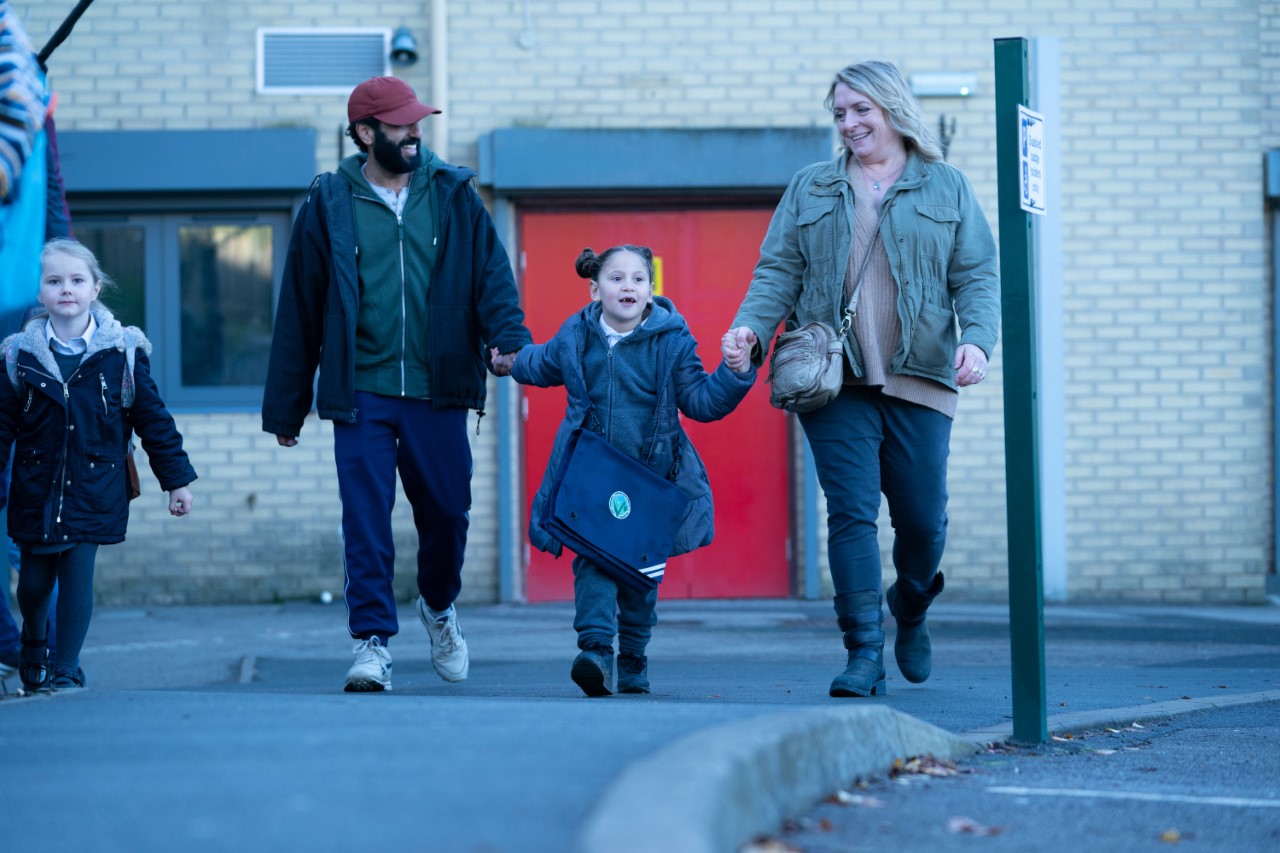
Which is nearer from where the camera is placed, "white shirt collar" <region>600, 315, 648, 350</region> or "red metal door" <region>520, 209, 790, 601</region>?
"white shirt collar" <region>600, 315, 648, 350</region>

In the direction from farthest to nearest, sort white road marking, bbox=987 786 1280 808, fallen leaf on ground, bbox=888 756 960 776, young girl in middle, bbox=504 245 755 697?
young girl in middle, bbox=504 245 755 697 → fallen leaf on ground, bbox=888 756 960 776 → white road marking, bbox=987 786 1280 808

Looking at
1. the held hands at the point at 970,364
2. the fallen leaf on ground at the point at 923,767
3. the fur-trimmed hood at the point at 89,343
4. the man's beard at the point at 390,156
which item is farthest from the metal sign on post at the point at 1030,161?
the fur-trimmed hood at the point at 89,343

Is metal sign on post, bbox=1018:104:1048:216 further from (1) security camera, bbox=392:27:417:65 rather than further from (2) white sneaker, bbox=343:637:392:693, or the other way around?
(1) security camera, bbox=392:27:417:65

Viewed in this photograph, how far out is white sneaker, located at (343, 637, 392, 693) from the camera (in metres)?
5.60

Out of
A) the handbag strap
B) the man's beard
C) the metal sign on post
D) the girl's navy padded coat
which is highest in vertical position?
the man's beard

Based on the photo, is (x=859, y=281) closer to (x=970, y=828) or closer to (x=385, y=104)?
(x=385, y=104)

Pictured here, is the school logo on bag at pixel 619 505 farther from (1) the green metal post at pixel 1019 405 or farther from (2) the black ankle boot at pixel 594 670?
(1) the green metal post at pixel 1019 405

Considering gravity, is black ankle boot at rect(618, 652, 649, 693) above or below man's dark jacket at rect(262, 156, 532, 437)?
below

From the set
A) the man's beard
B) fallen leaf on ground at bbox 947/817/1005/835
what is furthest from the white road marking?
the man's beard

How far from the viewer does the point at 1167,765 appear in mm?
4688

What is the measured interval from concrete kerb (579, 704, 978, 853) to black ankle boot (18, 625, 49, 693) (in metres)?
3.24

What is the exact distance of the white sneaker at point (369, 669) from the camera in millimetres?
5602

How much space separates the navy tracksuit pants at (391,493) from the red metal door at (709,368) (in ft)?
15.2

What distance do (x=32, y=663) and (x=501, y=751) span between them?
3098 mm
